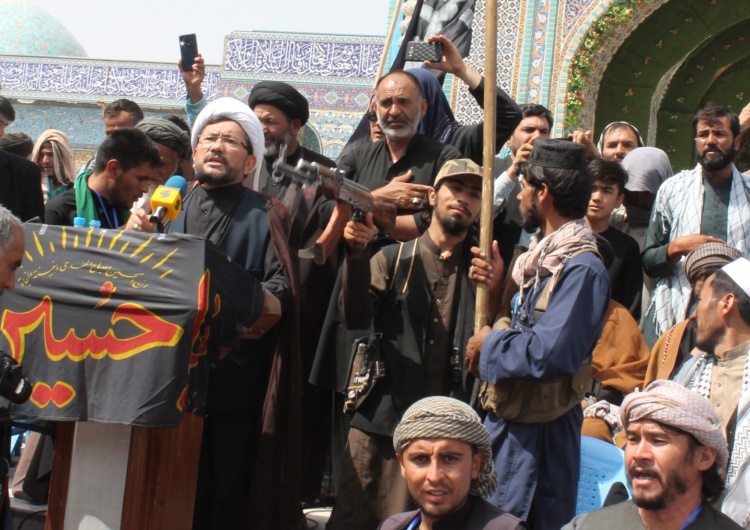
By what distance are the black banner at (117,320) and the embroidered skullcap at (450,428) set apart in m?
0.72

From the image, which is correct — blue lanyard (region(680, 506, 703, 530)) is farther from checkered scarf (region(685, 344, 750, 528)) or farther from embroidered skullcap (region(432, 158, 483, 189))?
embroidered skullcap (region(432, 158, 483, 189))

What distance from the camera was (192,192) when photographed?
4.50 metres

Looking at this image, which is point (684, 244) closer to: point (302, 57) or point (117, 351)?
point (117, 351)

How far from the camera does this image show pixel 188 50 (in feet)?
20.0

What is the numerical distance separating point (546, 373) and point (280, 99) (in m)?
2.12

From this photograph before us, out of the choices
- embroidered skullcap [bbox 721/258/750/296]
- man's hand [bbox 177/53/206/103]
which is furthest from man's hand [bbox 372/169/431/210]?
man's hand [bbox 177/53/206/103]

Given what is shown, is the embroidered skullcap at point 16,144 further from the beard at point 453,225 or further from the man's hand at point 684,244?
the man's hand at point 684,244

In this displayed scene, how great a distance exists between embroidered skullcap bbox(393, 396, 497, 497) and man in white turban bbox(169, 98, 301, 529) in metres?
0.78

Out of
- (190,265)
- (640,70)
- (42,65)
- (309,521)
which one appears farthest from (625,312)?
(42,65)

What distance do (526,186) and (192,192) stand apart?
1.32 m

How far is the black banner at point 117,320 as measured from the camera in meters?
3.58

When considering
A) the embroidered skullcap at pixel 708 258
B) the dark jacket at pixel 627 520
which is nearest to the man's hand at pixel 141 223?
the dark jacket at pixel 627 520

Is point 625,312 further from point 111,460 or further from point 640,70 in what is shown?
point 640,70

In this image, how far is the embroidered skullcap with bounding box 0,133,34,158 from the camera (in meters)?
6.96
